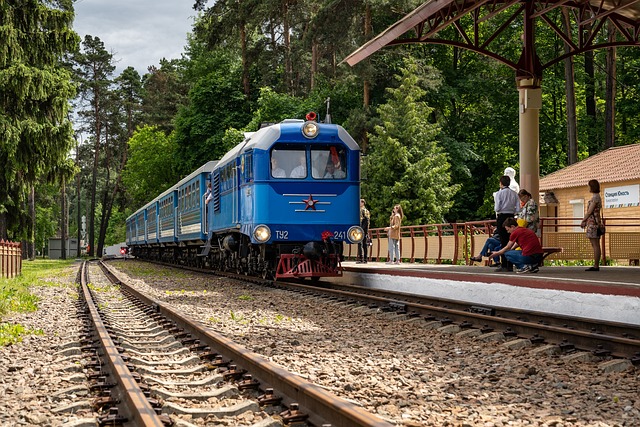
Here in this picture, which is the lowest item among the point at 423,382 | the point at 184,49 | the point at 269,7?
the point at 423,382

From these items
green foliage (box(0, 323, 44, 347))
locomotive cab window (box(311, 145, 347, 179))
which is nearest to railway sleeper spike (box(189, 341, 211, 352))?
green foliage (box(0, 323, 44, 347))

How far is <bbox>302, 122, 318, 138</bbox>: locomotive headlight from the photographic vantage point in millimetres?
18109

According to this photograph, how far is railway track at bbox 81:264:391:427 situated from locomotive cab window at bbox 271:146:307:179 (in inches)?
329

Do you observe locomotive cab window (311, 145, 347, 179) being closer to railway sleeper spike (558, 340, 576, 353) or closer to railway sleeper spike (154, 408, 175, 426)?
railway sleeper spike (558, 340, 576, 353)

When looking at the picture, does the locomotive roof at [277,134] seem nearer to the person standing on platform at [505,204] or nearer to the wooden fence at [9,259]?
the person standing on platform at [505,204]

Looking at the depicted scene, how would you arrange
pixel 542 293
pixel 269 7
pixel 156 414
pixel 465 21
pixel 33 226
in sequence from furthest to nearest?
pixel 465 21, pixel 269 7, pixel 33 226, pixel 542 293, pixel 156 414

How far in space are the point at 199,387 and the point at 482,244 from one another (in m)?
17.3

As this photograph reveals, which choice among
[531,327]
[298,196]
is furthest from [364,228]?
[531,327]

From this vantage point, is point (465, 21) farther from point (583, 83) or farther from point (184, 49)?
point (184, 49)

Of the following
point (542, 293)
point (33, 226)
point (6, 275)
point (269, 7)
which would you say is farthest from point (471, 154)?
point (542, 293)

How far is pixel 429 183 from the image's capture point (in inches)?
1629

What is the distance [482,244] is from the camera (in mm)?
23172

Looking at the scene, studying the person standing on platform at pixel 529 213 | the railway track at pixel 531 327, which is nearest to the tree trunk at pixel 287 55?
the person standing on platform at pixel 529 213

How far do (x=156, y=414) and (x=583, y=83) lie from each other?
161 feet
